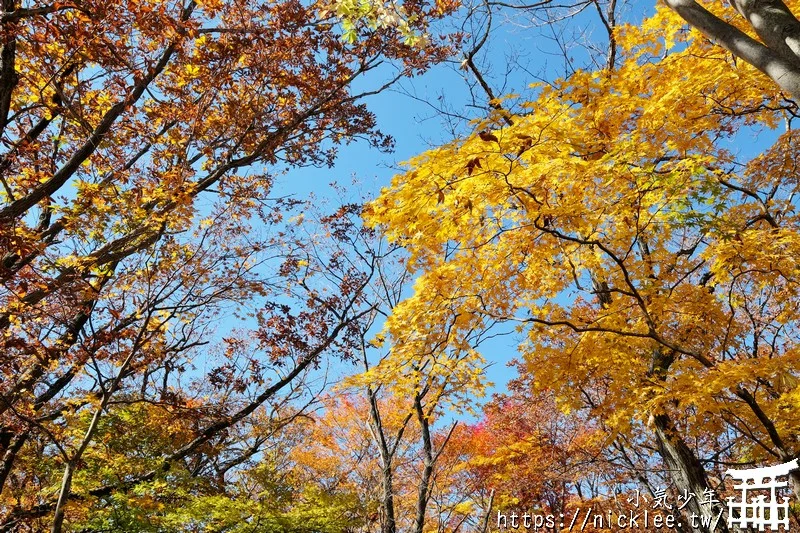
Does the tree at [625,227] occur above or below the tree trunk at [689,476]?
above

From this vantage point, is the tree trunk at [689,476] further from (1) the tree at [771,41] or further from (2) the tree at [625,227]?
(1) the tree at [771,41]

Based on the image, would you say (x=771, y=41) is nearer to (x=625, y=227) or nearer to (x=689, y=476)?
(x=625, y=227)

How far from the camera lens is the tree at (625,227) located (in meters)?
3.89

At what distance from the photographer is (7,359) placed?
14.7ft

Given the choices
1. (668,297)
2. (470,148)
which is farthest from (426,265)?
(668,297)

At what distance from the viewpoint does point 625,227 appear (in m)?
4.95

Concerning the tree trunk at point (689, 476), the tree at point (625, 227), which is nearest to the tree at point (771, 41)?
the tree at point (625, 227)

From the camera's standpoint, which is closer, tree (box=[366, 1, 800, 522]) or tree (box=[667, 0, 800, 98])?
tree (box=[667, 0, 800, 98])

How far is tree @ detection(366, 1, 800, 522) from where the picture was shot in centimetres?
389

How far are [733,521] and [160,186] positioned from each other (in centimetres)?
803

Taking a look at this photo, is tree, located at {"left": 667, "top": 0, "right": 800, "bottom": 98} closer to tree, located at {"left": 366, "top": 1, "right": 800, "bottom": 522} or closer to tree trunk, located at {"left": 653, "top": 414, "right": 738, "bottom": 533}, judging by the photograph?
tree, located at {"left": 366, "top": 1, "right": 800, "bottom": 522}

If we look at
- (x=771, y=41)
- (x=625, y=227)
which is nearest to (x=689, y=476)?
(x=625, y=227)

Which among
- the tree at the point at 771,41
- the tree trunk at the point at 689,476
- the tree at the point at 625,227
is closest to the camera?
the tree at the point at 771,41

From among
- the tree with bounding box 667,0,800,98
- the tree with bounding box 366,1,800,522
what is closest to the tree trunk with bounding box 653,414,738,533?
the tree with bounding box 366,1,800,522
